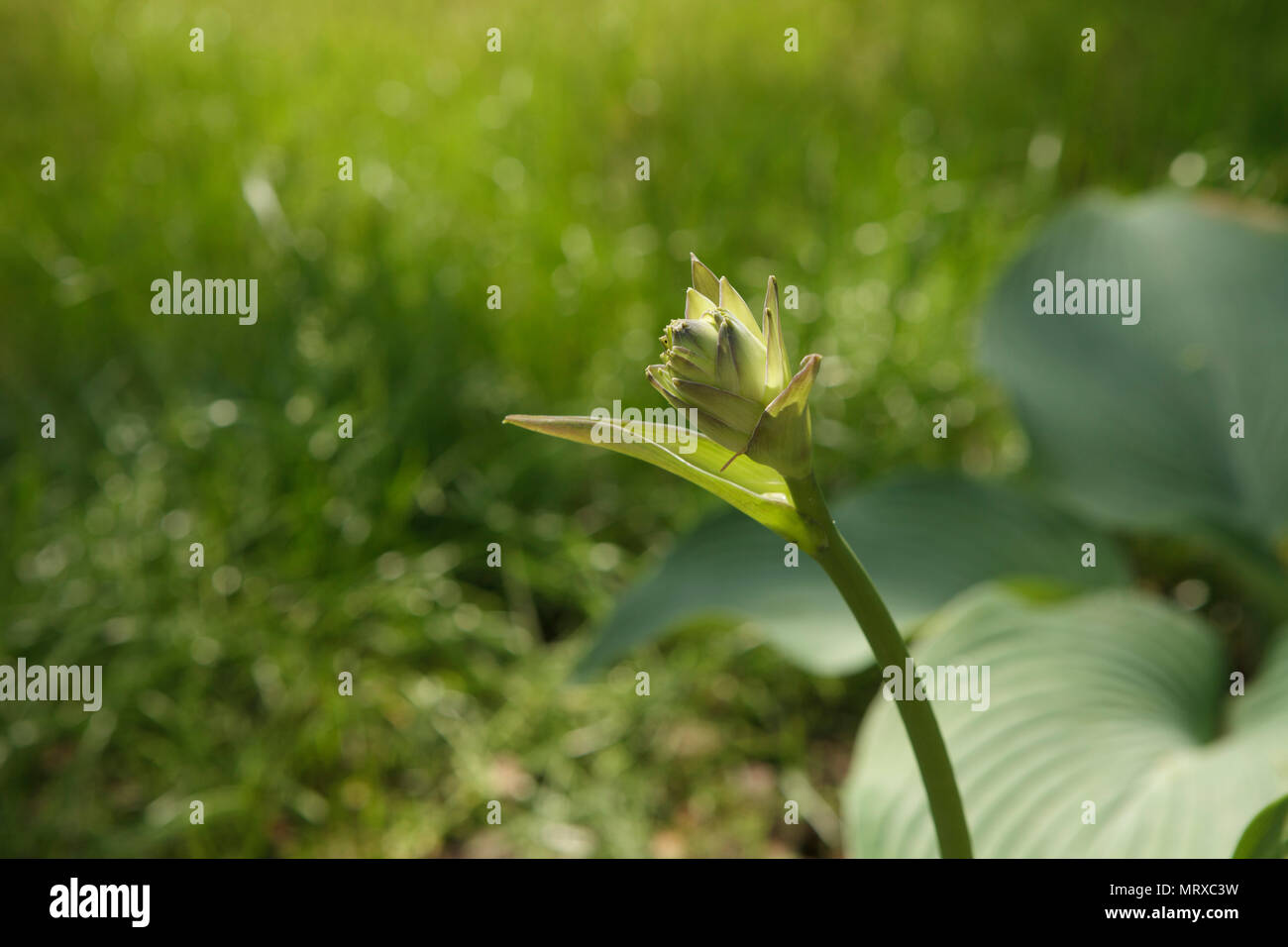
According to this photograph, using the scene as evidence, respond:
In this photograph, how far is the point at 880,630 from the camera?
1.45 feet

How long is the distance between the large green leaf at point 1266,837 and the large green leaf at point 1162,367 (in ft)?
3.16

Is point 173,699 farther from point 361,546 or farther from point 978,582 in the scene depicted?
point 978,582

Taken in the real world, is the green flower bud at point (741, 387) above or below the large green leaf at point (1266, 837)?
above

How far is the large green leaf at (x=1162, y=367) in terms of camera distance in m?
1.54

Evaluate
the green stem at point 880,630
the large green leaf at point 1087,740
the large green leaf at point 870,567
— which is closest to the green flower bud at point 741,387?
the green stem at point 880,630

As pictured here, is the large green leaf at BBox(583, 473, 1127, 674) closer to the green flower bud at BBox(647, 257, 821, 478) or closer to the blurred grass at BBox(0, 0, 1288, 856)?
the blurred grass at BBox(0, 0, 1288, 856)

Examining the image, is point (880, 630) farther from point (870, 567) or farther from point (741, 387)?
point (870, 567)

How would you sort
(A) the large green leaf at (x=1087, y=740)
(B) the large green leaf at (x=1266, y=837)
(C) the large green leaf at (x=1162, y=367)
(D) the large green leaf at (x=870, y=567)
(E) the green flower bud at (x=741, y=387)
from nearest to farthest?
(E) the green flower bud at (x=741, y=387) → (B) the large green leaf at (x=1266, y=837) → (A) the large green leaf at (x=1087, y=740) → (D) the large green leaf at (x=870, y=567) → (C) the large green leaf at (x=1162, y=367)

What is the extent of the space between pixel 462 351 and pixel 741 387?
1.82 metres

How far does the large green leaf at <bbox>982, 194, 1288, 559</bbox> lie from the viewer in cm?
154

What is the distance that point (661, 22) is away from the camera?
3.36 m

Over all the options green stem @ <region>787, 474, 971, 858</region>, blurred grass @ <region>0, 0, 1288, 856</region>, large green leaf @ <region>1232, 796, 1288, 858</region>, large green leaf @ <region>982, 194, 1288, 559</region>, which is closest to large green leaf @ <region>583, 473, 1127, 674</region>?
large green leaf @ <region>982, 194, 1288, 559</region>

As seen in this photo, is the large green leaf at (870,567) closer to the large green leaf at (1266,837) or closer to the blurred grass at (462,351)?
the blurred grass at (462,351)

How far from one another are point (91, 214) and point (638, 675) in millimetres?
1808
